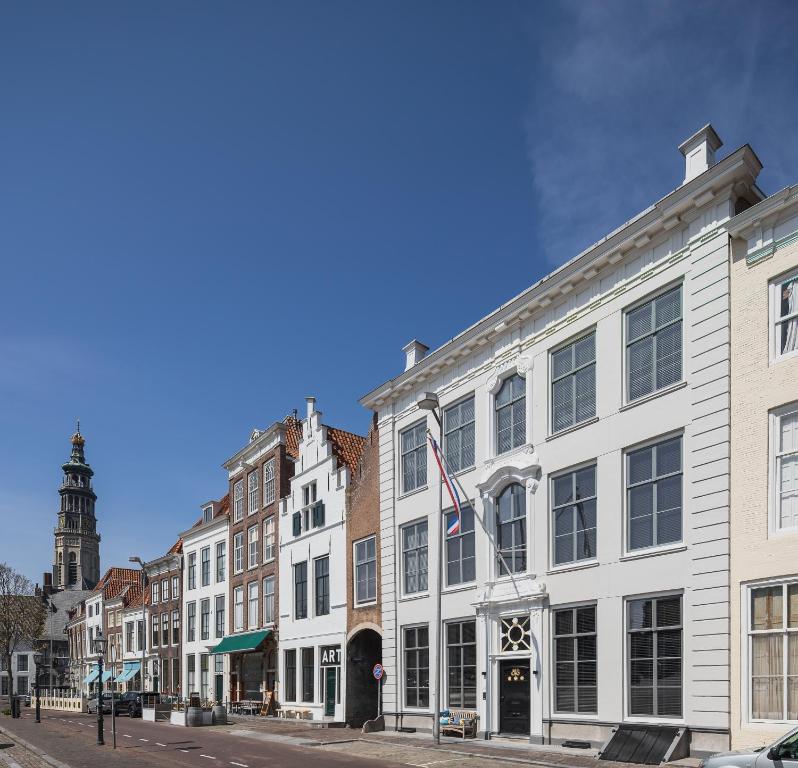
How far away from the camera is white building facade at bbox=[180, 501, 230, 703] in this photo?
54.5 metres

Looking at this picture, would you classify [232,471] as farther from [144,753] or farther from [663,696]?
[663,696]

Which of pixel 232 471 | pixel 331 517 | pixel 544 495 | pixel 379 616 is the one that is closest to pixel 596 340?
pixel 544 495

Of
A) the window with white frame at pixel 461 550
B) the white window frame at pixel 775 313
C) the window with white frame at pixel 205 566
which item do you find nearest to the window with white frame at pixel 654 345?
the white window frame at pixel 775 313

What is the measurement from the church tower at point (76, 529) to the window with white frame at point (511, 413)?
395 feet

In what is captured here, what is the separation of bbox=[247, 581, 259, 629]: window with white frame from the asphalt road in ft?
24.9

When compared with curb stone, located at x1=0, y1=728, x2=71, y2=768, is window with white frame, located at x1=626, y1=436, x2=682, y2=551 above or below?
above

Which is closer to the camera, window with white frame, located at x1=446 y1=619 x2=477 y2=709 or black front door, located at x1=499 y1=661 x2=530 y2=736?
black front door, located at x1=499 y1=661 x2=530 y2=736

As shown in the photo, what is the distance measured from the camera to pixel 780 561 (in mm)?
18156

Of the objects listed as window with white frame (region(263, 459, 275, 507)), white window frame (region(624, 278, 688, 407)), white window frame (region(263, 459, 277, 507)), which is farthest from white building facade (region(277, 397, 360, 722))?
white window frame (region(624, 278, 688, 407))

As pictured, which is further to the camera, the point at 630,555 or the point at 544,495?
the point at 544,495

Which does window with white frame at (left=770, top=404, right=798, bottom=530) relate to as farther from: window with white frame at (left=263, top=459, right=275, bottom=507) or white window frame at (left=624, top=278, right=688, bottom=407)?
window with white frame at (left=263, top=459, right=275, bottom=507)

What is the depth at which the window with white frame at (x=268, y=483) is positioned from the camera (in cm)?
4828

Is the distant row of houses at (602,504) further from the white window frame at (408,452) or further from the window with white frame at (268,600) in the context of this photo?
the window with white frame at (268,600)

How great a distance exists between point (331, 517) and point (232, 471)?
17.2 metres
